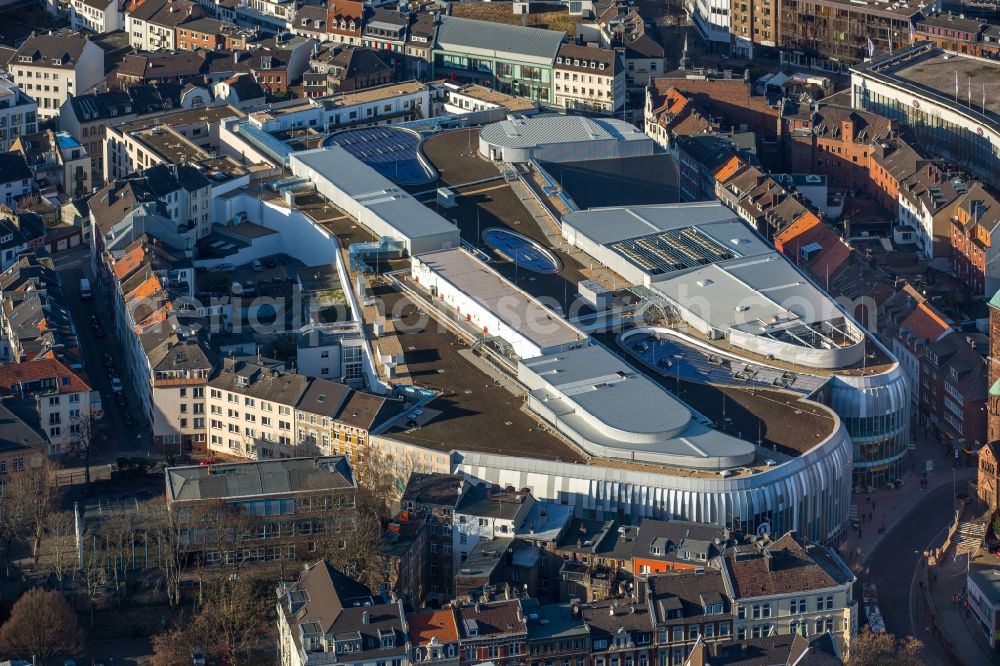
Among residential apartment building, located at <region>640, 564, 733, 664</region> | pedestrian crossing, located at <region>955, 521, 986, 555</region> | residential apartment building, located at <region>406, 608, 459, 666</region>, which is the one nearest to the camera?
residential apartment building, located at <region>406, 608, 459, 666</region>

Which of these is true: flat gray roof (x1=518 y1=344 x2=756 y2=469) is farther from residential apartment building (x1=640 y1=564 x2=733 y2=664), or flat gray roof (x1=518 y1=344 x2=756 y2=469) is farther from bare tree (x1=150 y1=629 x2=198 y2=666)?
bare tree (x1=150 y1=629 x2=198 y2=666)

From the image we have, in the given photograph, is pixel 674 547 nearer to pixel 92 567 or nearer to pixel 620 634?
pixel 620 634

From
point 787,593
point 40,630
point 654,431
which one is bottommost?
point 787,593

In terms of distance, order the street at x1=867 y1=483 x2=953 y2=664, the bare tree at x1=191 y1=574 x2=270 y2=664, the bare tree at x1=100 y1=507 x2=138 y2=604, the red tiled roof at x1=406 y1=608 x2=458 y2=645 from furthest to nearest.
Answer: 1. the street at x1=867 y1=483 x2=953 y2=664
2. the bare tree at x1=100 y1=507 x2=138 y2=604
3. the bare tree at x1=191 y1=574 x2=270 y2=664
4. the red tiled roof at x1=406 y1=608 x2=458 y2=645

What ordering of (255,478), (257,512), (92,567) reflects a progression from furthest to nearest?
(255,478) → (257,512) → (92,567)

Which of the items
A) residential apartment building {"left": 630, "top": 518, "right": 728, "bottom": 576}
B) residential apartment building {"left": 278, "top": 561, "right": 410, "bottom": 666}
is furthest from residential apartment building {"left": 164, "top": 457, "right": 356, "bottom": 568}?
residential apartment building {"left": 630, "top": 518, "right": 728, "bottom": 576}

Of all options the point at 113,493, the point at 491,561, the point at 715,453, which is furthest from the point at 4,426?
the point at 715,453

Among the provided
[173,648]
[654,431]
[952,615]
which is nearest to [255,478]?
[173,648]
